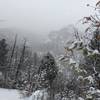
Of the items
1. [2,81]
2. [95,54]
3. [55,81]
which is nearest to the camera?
[95,54]

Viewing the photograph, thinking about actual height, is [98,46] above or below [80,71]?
above

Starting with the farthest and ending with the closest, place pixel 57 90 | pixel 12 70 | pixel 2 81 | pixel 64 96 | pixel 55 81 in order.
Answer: pixel 12 70, pixel 2 81, pixel 55 81, pixel 57 90, pixel 64 96

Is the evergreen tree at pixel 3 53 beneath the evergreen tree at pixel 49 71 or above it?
above

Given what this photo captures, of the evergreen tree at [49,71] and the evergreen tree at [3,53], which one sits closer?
the evergreen tree at [49,71]

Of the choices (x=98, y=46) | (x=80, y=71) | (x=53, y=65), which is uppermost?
(x=53, y=65)

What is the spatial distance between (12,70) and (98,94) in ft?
215

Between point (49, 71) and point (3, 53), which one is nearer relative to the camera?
point (49, 71)

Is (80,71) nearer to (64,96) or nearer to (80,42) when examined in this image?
(80,42)

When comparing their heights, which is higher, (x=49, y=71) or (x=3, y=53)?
(x=3, y=53)

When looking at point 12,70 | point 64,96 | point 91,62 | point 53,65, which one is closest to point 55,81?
point 53,65

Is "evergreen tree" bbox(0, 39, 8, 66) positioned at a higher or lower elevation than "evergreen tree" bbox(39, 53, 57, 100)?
higher

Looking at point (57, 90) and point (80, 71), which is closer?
point (80, 71)

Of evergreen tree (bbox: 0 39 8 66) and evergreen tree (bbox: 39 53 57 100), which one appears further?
evergreen tree (bbox: 0 39 8 66)

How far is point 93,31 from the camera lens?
3957 millimetres
